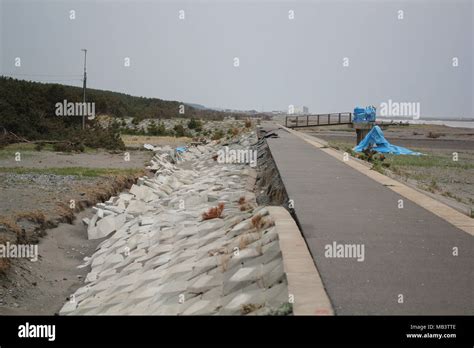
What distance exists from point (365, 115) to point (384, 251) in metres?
31.3

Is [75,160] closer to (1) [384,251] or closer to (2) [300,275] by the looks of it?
(1) [384,251]

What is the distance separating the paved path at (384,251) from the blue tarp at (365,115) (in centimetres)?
2594

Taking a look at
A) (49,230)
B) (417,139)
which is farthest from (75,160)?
(417,139)

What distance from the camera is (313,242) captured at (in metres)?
6.82

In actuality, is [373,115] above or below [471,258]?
above

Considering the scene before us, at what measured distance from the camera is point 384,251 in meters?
6.56

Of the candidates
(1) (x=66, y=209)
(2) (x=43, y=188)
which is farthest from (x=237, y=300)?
(2) (x=43, y=188)

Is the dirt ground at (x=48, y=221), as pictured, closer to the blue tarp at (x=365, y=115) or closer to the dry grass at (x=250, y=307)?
the dry grass at (x=250, y=307)

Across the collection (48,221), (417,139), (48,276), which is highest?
(417,139)

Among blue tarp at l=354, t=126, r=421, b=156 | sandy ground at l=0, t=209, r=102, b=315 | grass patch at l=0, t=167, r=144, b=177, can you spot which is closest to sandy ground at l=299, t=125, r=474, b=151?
blue tarp at l=354, t=126, r=421, b=156

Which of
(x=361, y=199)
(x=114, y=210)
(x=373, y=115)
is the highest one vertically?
(x=373, y=115)

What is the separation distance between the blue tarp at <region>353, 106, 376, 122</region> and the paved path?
1021 inches

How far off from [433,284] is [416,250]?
124 cm
